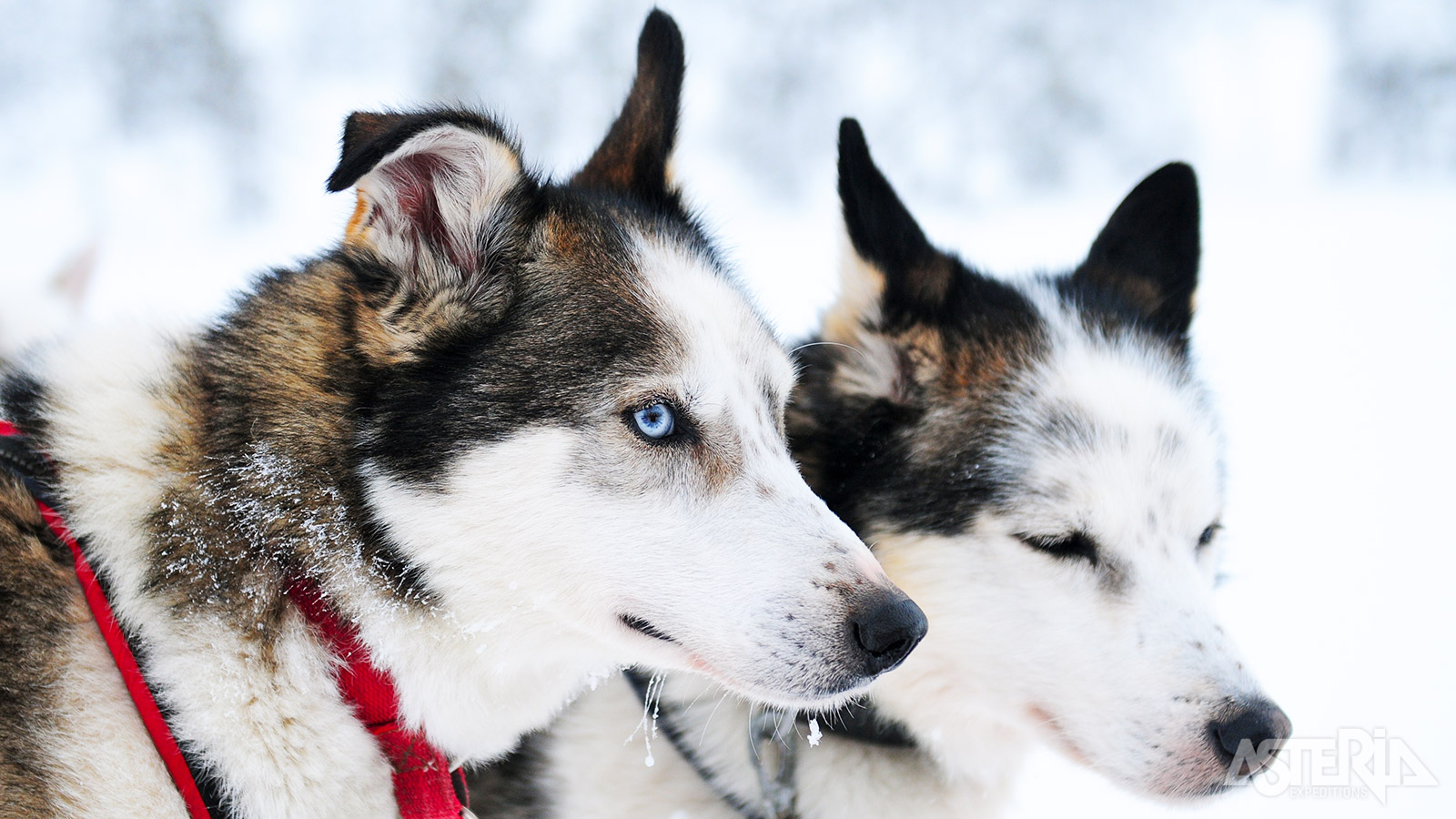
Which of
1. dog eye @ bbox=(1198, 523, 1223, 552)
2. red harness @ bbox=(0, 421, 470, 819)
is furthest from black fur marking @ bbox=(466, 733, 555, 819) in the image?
dog eye @ bbox=(1198, 523, 1223, 552)

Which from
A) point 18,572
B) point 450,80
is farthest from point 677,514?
point 450,80

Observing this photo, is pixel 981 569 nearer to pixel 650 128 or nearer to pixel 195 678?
pixel 650 128

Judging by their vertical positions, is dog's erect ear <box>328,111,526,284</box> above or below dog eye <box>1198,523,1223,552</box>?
above

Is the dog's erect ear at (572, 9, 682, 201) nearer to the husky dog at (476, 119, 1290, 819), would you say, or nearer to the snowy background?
the husky dog at (476, 119, 1290, 819)

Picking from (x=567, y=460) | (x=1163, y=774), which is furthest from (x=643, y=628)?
(x=1163, y=774)

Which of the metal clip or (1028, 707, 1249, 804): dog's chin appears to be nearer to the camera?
(1028, 707, 1249, 804): dog's chin

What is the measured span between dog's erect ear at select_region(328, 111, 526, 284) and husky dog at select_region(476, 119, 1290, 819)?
0.82 metres

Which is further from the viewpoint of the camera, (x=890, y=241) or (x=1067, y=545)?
(x=890, y=241)

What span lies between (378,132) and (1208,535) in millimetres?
1827

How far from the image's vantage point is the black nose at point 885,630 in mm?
1472

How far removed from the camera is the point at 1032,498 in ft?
6.19

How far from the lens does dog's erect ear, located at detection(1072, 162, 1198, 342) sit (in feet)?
7.84

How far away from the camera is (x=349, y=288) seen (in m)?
1.60

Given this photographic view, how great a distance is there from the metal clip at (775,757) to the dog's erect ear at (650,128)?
1.11m
